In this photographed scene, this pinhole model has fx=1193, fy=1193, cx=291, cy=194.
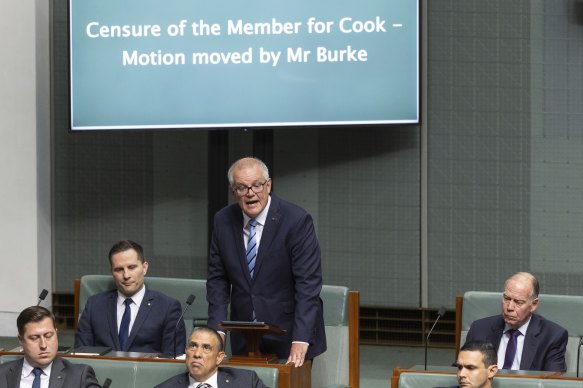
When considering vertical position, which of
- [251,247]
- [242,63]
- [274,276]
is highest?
[242,63]

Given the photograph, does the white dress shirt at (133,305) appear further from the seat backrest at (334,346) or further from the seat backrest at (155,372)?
the seat backrest at (155,372)

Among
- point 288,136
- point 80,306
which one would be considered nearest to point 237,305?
point 80,306

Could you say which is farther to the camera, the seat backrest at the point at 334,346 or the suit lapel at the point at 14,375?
the seat backrest at the point at 334,346

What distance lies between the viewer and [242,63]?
25.1 ft

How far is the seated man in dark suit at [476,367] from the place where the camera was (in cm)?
456

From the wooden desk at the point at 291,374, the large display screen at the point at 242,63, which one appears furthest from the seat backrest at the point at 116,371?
the large display screen at the point at 242,63

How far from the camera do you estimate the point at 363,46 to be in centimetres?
748

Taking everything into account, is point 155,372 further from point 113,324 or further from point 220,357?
point 113,324

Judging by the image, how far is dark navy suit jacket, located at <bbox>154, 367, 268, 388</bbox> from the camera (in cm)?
470

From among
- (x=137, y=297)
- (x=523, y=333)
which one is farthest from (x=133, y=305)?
(x=523, y=333)

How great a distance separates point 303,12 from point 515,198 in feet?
6.25

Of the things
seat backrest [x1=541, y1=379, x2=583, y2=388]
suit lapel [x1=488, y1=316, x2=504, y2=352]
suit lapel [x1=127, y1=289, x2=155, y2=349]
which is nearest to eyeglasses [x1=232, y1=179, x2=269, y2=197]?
suit lapel [x1=127, y1=289, x2=155, y2=349]

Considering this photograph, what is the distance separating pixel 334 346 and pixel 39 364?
5.04 feet

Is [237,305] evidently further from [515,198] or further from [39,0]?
[39,0]
